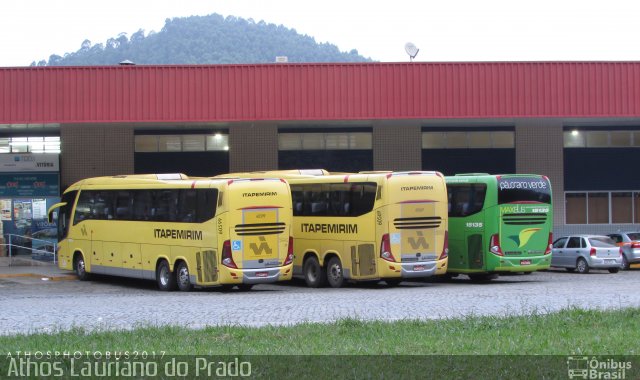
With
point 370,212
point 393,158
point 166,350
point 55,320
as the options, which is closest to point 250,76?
point 393,158

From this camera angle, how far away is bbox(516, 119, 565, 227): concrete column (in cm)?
4012

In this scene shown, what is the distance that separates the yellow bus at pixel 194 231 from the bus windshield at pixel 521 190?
635cm

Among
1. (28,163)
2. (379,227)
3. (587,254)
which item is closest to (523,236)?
(379,227)

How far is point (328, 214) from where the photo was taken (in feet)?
92.8

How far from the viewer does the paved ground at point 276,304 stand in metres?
17.7

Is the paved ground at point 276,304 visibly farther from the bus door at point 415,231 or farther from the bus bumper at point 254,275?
the bus door at point 415,231

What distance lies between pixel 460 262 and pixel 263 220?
22.4ft

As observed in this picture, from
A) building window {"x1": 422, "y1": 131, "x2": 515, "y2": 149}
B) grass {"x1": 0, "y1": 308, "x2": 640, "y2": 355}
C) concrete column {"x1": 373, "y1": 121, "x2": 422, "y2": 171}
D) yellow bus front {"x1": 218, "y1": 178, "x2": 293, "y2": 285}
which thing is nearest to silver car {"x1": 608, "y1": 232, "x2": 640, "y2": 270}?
building window {"x1": 422, "y1": 131, "x2": 515, "y2": 149}

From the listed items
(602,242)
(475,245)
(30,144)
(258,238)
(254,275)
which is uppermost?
(30,144)

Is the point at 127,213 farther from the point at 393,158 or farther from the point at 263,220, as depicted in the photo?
the point at 393,158

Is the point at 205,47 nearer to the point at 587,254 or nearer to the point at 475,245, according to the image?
the point at 587,254

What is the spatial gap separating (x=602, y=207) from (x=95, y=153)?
67.3 ft

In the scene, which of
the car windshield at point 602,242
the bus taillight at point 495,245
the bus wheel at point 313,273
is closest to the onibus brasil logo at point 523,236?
the bus taillight at point 495,245

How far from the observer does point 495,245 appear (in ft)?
94.1
